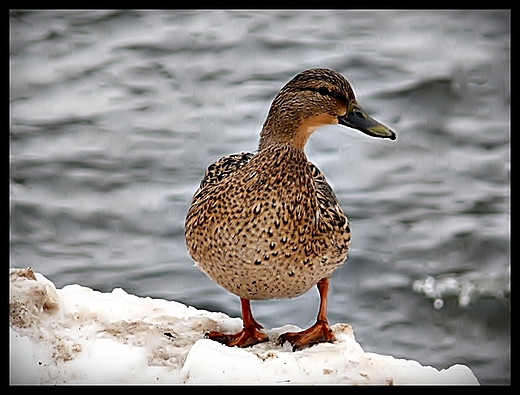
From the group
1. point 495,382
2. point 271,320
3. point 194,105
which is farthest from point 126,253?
point 495,382

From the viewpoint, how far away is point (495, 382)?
5570 mm

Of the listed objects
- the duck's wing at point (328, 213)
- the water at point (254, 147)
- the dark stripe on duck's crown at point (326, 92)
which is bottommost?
the water at point (254, 147)

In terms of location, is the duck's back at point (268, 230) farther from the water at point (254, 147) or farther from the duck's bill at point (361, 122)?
the water at point (254, 147)

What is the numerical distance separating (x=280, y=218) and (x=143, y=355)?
0.81m

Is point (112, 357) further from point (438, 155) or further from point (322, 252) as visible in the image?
point (438, 155)

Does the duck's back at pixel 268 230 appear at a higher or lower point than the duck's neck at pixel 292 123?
lower

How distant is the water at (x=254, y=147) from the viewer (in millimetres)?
6293

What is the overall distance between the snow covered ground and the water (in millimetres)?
1658

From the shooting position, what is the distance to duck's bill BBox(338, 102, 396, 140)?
4.33 m

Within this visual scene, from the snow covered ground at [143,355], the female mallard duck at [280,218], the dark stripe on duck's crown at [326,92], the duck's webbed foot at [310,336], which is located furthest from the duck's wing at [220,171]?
the duck's webbed foot at [310,336]

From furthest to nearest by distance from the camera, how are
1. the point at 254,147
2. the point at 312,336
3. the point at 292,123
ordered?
1. the point at 254,147
2. the point at 292,123
3. the point at 312,336

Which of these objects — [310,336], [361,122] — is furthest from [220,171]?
[310,336]

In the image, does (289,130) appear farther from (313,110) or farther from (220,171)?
(220,171)

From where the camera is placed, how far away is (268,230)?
408cm
